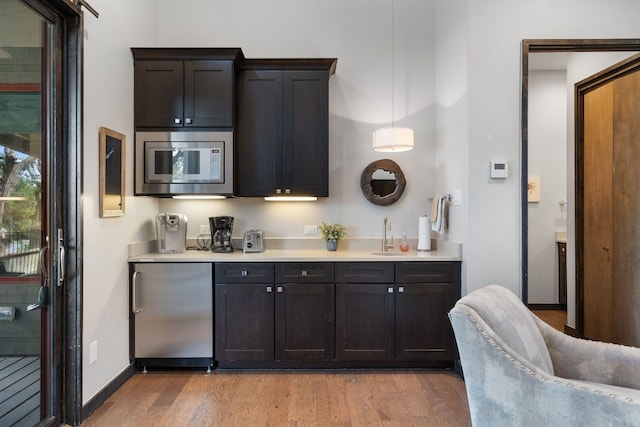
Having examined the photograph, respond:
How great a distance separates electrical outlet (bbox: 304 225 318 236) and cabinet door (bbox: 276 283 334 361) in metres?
0.75

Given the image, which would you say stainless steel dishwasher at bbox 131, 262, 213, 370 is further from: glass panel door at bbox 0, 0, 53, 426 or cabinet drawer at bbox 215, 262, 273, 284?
glass panel door at bbox 0, 0, 53, 426

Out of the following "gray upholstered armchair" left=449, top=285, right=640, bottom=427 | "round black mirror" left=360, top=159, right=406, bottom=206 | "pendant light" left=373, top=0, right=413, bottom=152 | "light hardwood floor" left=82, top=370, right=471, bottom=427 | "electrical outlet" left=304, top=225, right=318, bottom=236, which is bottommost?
"light hardwood floor" left=82, top=370, right=471, bottom=427

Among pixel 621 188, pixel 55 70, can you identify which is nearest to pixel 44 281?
pixel 55 70

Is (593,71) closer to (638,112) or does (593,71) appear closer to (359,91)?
(638,112)

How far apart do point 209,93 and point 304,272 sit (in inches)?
65.3

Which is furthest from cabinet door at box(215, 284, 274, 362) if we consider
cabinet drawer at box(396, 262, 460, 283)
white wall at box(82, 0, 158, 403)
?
cabinet drawer at box(396, 262, 460, 283)

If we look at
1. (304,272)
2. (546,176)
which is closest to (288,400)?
(304,272)

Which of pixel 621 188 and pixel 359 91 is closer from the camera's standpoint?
pixel 621 188

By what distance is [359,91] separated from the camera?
11.7 ft

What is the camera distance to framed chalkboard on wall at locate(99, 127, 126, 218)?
2504mm

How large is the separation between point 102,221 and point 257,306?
1253mm

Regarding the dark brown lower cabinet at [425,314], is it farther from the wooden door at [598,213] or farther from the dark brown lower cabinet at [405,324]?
the wooden door at [598,213]

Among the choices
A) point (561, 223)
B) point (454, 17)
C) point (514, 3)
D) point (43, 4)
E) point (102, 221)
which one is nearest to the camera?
point (43, 4)

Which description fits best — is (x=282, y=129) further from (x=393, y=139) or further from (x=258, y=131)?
(x=393, y=139)
